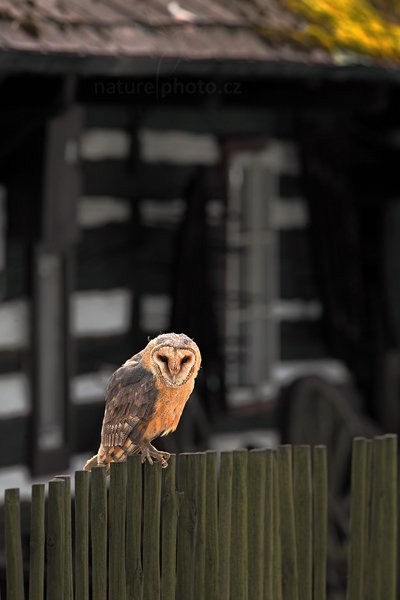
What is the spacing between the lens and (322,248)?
1181 cm

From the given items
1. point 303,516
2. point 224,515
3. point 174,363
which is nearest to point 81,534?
point 224,515

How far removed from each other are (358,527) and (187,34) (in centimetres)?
395

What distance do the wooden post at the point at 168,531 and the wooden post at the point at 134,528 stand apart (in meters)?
0.09

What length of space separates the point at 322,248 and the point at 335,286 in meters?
0.29

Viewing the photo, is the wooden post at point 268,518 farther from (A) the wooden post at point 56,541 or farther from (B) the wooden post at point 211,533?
(A) the wooden post at point 56,541

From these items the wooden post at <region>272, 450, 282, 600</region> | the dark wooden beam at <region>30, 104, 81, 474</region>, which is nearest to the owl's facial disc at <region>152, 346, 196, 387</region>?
the wooden post at <region>272, 450, 282, 600</region>

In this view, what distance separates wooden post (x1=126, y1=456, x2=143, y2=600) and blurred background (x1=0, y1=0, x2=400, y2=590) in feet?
10.9

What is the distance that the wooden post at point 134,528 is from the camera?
5023 mm

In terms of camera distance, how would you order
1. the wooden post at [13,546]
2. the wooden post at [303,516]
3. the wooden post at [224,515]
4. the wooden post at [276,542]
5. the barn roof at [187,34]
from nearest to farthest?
the wooden post at [13,546], the wooden post at [224,515], the wooden post at [276,542], the wooden post at [303,516], the barn roof at [187,34]

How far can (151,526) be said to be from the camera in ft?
16.7

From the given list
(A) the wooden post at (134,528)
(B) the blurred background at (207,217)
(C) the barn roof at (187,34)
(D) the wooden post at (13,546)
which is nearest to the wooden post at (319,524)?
(A) the wooden post at (134,528)

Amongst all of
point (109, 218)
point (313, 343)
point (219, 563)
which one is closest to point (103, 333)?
point (109, 218)

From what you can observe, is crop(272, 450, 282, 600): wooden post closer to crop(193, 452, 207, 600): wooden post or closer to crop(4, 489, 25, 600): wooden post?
crop(193, 452, 207, 600): wooden post

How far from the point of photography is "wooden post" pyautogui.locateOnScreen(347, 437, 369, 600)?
19.3 ft
